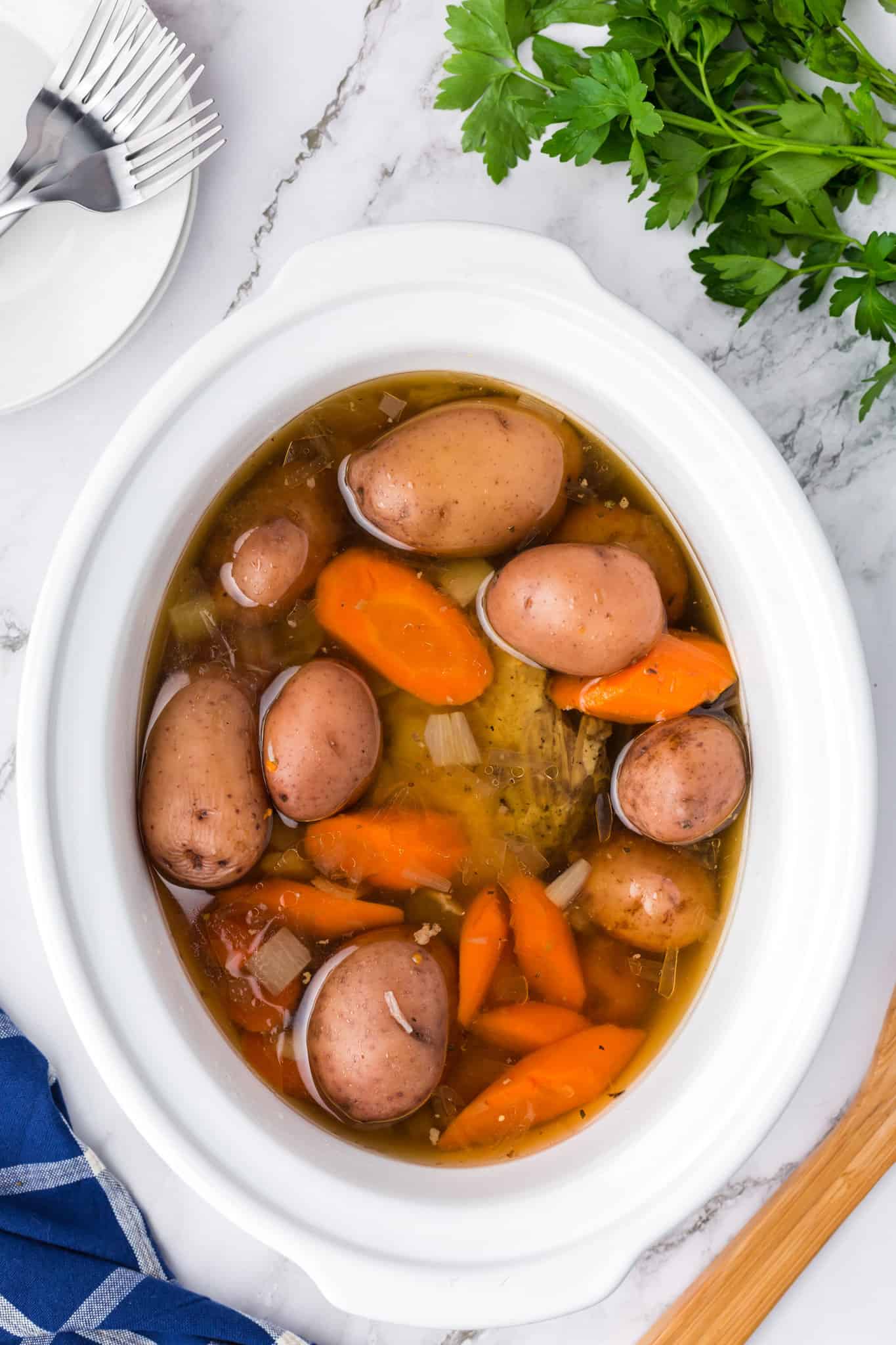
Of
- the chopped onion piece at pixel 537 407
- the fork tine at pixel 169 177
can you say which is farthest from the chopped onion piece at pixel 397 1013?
the fork tine at pixel 169 177

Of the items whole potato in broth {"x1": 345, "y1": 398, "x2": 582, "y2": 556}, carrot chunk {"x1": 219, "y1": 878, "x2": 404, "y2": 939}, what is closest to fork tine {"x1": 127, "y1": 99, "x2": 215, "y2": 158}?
whole potato in broth {"x1": 345, "y1": 398, "x2": 582, "y2": 556}

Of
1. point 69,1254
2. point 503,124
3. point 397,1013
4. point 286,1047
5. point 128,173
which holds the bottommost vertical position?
point 69,1254

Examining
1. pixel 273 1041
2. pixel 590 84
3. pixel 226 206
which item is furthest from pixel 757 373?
pixel 273 1041

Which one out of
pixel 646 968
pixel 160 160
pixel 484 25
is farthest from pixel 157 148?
pixel 646 968

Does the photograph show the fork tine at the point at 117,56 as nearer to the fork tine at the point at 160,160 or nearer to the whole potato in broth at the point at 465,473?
the fork tine at the point at 160,160

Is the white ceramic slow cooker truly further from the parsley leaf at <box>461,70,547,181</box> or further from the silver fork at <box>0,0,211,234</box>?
the silver fork at <box>0,0,211,234</box>

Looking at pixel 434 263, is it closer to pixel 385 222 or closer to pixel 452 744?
pixel 385 222
